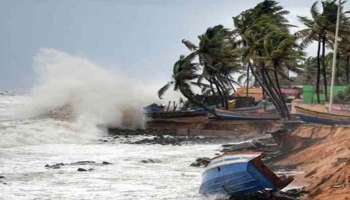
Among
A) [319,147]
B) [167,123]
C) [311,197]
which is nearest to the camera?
[311,197]

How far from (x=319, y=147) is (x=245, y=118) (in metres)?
23.6

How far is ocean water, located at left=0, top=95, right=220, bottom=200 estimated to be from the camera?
60.8 feet

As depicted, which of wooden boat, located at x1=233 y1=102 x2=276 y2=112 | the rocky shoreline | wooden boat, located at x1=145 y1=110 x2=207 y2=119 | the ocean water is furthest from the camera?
wooden boat, located at x1=145 y1=110 x2=207 y2=119

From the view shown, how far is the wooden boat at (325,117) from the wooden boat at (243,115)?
38.9 ft

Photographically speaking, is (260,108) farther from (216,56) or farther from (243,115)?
(216,56)

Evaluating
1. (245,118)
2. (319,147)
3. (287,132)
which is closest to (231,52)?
(245,118)

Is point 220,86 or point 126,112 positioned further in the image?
point 126,112

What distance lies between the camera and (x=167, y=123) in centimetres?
5056

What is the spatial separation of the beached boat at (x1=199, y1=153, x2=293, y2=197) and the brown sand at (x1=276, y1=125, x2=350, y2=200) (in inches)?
42.9

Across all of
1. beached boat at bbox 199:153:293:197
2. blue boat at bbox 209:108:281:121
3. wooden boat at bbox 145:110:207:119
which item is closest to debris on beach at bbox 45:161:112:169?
beached boat at bbox 199:153:293:197

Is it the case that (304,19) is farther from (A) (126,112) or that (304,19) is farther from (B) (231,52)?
(A) (126,112)

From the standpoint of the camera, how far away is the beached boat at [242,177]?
1518 centimetres

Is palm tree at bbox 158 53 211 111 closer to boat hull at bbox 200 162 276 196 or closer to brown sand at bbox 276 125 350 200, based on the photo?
brown sand at bbox 276 125 350 200

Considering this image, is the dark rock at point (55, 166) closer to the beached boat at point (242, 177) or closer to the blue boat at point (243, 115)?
the beached boat at point (242, 177)
